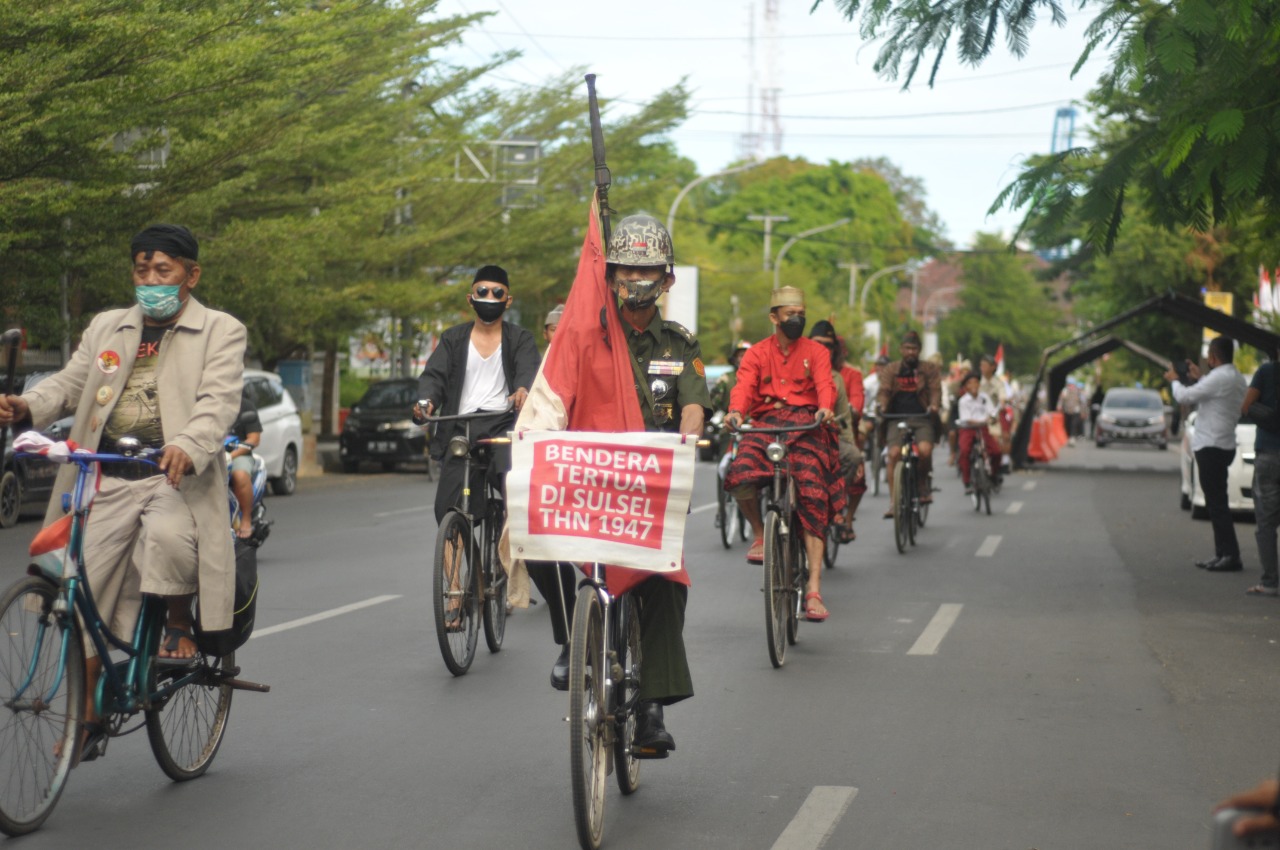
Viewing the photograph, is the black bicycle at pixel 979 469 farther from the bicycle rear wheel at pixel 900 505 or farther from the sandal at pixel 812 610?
the sandal at pixel 812 610

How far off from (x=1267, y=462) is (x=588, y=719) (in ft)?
26.9

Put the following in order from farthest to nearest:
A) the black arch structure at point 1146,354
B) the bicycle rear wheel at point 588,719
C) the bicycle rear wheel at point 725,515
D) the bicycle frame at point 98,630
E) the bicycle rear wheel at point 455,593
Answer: the black arch structure at point 1146,354 → the bicycle rear wheel at point 725,515 → the bicycle rear wheel at point 455,593 → the bicycle frame at point 98,630 → the bicycle rear wheel at point 588,719

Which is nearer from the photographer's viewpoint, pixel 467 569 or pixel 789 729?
pixel 789 729

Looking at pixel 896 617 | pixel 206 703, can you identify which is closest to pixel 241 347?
pixel 206 703

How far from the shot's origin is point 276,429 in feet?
72.5

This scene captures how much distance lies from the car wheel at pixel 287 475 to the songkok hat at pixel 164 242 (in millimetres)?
17103

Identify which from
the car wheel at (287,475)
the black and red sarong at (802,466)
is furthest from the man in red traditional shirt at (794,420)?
the car wheel at (287,475)

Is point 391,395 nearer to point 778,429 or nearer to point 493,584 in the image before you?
point 493,584

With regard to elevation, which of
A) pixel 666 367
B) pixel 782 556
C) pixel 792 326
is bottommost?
pixel 782 556

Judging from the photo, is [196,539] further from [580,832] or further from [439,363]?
[439,363]

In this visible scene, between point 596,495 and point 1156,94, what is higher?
point 1156,94

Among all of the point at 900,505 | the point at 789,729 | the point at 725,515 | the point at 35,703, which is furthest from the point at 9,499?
the point at 35,703

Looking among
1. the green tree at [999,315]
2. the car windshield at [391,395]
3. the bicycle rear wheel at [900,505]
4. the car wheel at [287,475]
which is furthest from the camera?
the green tree at [999,315]

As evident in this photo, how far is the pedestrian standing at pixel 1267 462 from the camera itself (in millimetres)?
11711
